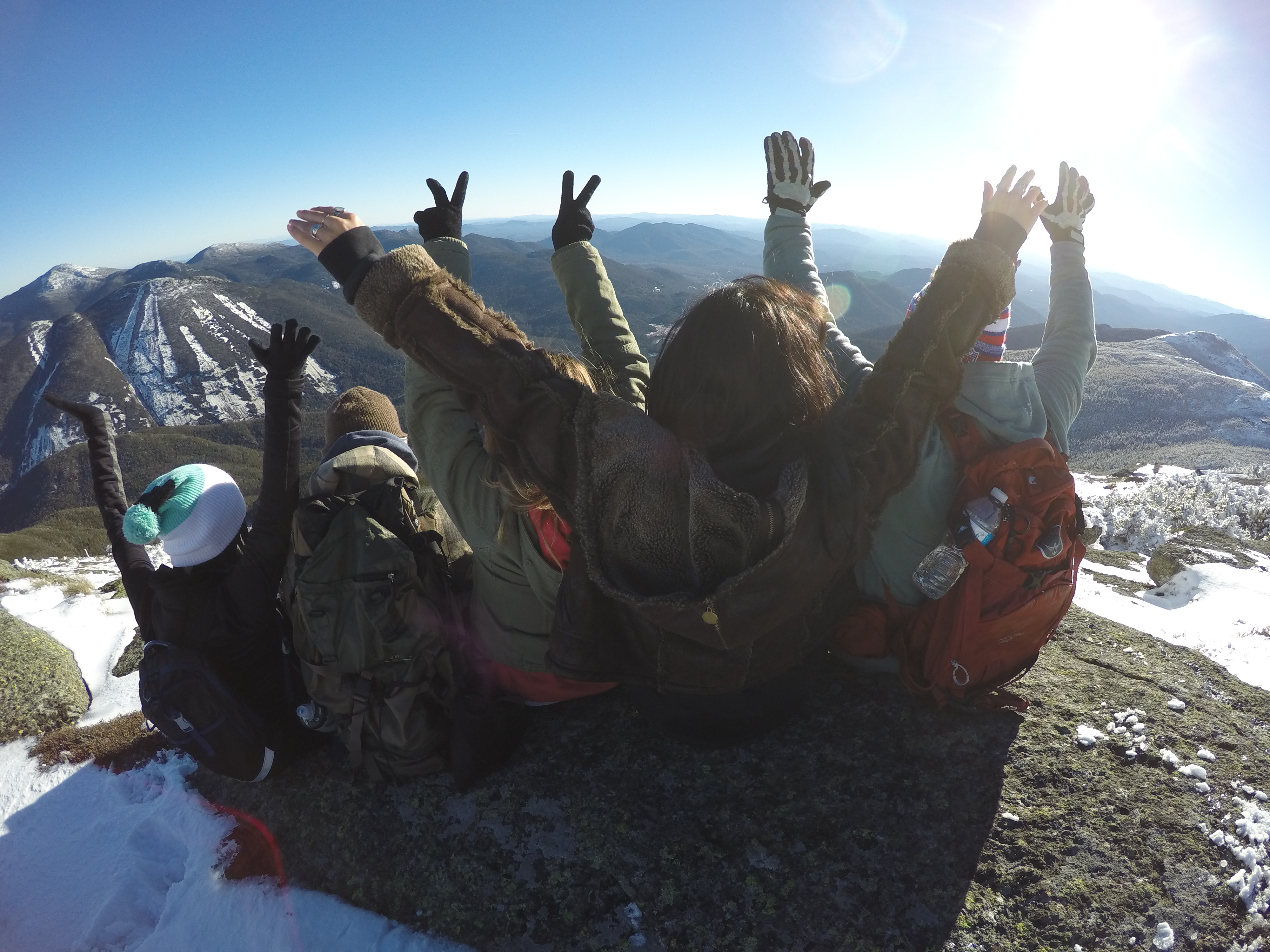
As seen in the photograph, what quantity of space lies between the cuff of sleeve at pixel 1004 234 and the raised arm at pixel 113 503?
4.31 m

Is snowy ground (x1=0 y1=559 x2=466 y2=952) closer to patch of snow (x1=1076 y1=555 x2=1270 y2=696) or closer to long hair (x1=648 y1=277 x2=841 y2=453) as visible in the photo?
long hair (x1=648 y1=277 x2=841 y2=453)

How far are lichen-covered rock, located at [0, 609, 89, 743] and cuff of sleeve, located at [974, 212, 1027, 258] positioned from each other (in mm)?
7491

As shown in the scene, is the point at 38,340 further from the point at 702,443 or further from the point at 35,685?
the point at 702,443

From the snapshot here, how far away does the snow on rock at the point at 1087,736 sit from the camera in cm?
308

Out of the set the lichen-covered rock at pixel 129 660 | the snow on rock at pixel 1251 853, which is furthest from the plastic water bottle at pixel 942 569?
the lichen-covered rock at pixel 129 660

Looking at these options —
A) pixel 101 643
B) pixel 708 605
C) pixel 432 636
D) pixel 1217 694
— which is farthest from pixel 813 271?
pixel 101 643

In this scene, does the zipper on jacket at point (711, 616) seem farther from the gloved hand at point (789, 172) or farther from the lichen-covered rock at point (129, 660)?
the lichen-covered rock at point (129, 660)

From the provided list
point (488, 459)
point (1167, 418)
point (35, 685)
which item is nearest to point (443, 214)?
point (488, 459)

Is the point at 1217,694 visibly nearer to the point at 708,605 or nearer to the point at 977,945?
the point at 977,945

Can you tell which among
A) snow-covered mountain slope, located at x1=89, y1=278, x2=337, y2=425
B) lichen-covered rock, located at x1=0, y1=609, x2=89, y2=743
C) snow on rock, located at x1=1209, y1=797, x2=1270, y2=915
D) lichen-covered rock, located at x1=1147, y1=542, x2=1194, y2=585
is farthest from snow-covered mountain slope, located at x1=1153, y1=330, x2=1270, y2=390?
snow-covered mountain slope, located at x1=89, y1=278, x2=337, y2=425

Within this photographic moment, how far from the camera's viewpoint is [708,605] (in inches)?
73.5

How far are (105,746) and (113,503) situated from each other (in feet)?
7.36

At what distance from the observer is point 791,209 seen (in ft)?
12.2

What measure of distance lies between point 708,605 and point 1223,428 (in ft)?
299
